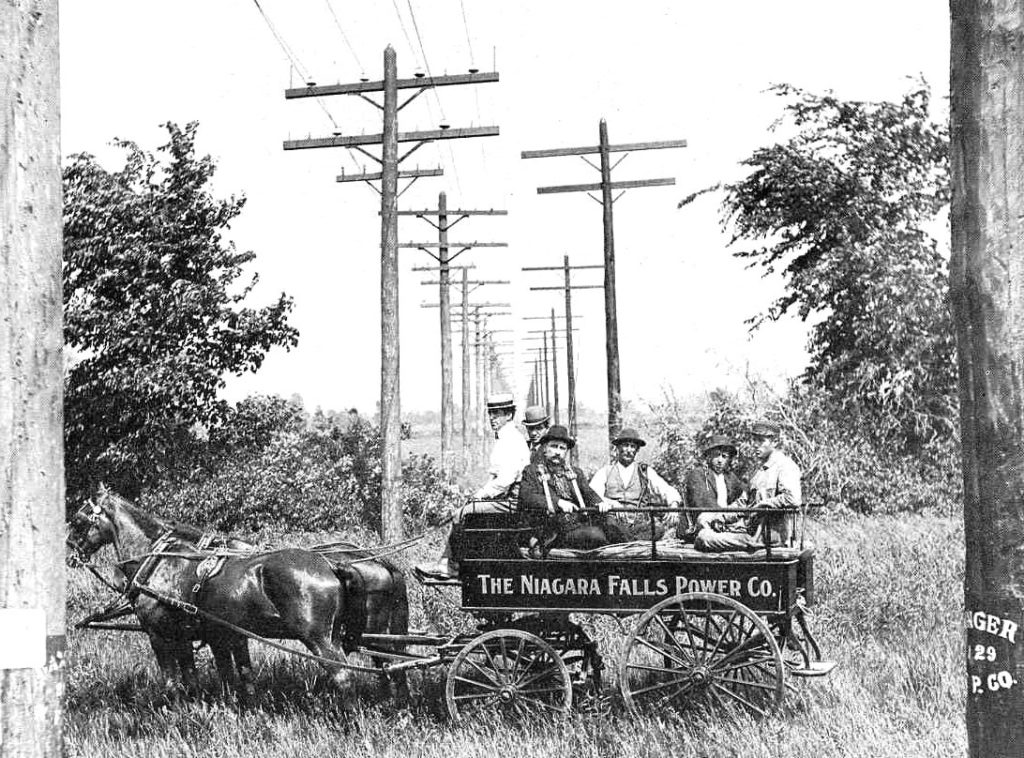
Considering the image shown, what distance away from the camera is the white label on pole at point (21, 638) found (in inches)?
156

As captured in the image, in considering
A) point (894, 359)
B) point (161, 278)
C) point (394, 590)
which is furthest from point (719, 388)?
point (394, 590)

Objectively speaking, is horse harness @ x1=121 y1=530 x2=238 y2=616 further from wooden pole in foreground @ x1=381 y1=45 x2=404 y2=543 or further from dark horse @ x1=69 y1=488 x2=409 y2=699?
wooden pole in foreground @ x1=381 y1=45 x2=404 y2=543

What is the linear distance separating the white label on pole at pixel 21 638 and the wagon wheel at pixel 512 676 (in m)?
4.07

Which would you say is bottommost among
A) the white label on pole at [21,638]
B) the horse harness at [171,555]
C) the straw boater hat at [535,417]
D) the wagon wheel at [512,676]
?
the wagon wheel at [512,676]

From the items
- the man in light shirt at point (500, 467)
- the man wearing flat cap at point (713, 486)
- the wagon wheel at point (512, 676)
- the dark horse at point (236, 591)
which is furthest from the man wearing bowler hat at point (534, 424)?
the dark horse at point (236, 591)

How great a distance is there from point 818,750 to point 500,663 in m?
2.27

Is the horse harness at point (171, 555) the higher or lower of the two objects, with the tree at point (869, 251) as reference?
lower

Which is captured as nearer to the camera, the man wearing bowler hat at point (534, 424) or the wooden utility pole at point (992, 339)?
the wooden utility pole at point (992, 339)

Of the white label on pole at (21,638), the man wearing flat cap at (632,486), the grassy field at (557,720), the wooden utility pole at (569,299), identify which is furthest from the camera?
the wooden utility pole at (569,299)

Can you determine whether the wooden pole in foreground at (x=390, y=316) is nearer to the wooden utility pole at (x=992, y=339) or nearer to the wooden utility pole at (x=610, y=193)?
the wooden utility pole at (x=610, y=193)

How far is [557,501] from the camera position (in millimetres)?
8117

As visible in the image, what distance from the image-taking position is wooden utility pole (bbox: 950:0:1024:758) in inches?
140

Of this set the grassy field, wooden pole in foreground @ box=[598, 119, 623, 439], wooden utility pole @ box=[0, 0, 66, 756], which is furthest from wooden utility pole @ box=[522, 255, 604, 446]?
wooden utility pole @ box=[0, 0, 66, 756]

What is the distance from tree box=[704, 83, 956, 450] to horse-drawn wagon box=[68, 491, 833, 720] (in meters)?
14.3
